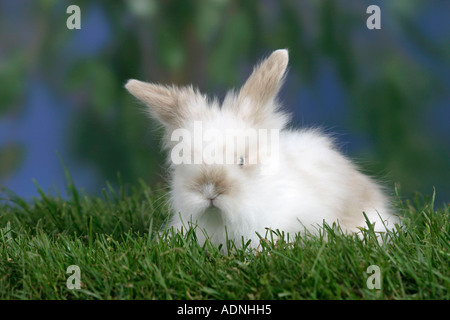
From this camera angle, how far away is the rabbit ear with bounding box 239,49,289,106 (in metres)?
2.92

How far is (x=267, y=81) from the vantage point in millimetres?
2926

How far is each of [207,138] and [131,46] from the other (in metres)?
2.27

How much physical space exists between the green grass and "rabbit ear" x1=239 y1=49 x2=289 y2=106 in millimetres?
667

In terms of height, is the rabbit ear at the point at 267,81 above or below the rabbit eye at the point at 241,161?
above

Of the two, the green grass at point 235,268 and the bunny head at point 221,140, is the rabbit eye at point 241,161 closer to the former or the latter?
the bunny head at point 221,140

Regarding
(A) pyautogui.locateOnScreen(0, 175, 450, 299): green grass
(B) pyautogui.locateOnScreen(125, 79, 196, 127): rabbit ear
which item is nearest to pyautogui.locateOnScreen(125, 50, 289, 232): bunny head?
(B) pyautogui.locateOnScreen(125, 79, 196, 127): rabbit ear

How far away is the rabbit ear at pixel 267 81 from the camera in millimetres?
2918

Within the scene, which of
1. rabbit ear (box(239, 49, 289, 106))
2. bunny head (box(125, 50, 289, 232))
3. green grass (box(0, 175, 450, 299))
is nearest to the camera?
green grass (box(0, 175, 450, 299))

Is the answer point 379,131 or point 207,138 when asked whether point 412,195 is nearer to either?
point 379,131

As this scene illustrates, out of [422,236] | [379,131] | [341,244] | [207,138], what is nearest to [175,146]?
[207,138]

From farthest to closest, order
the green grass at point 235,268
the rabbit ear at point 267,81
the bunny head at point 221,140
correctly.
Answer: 1. the rabbit ear at point 267,81
2. the bunny head at point 221,140
3. the green grass at point 235,268

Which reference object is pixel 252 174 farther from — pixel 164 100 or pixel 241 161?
pixel 164 100

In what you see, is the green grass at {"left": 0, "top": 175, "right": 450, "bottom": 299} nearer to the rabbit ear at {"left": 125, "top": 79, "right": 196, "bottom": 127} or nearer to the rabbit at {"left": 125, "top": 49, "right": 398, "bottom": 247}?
the rabbit at {"left": 125, "top": 49, "right": 398, "bottom": 247}

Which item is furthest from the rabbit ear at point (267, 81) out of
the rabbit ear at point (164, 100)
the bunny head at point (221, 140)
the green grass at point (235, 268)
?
the green grass at point (235, 268)
